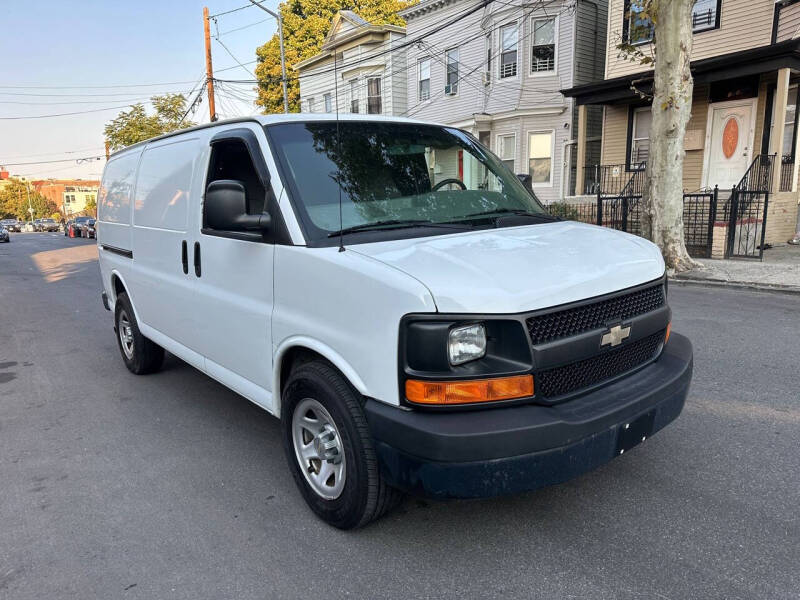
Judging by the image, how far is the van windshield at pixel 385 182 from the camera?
3033 mm

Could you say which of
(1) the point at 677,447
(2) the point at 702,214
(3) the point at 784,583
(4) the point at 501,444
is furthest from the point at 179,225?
(2) the point at 702,214

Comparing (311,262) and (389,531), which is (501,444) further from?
(311,262)

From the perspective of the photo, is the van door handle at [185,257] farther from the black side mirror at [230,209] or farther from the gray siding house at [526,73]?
the gray siding house at [526,73]

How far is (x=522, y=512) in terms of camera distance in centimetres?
300

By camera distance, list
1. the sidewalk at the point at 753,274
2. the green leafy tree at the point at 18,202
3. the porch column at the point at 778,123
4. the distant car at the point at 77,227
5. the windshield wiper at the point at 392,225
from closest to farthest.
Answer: the windshield wiper at the point at 392,225
the sidewalk at the point at 753,274
the porch column at the point at 778,123
the distant car at the point at 77,227
the green leafy tree at the point at 18,202

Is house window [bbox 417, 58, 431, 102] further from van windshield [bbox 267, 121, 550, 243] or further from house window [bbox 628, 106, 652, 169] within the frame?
van windshield [bbox 267, 121, 550, 243]

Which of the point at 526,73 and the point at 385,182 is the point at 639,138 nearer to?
the point at 526,73

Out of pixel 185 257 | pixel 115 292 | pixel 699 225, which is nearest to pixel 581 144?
pixel 699 225

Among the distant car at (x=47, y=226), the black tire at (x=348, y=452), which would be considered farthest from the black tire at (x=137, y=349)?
the distant car at (x=47, y=226)

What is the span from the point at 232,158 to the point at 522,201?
6.30ft

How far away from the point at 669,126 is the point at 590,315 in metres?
9.71

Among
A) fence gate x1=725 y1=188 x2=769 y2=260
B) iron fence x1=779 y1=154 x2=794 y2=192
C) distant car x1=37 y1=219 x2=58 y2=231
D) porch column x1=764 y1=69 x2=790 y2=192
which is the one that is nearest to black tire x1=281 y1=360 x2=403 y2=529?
fence gate x1=725 y1=188 x2=769 y2=260

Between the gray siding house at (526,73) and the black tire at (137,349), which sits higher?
the gray siding house at (526,73)

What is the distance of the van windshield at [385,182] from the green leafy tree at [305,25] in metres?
35.3
